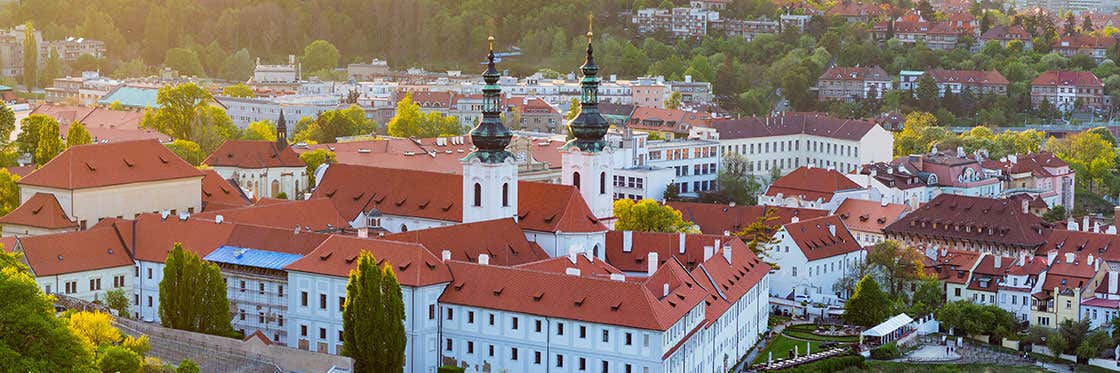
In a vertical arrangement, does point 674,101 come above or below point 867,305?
above

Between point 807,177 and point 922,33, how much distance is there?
67.3m

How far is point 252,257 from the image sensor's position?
5500 centimetres

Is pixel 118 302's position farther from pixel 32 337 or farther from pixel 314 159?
pixel 314 159

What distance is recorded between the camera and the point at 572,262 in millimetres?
52656

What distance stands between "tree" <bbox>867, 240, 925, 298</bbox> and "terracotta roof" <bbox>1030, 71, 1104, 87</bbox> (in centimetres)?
6426

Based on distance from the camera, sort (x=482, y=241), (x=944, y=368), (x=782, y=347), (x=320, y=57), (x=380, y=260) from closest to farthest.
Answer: (x=380, y=260) < (x=482, y=241) < (x=782, y=347) < (x=944, y=368) < (x=320, y=57)

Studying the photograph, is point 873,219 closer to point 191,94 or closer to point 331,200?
point 331,200

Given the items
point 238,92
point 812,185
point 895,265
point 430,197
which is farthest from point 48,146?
point 238,92

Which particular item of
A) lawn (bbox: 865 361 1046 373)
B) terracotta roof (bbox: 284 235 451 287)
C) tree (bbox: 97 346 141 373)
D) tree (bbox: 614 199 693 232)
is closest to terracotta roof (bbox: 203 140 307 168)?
tree (bbox: 614 199 693 232)

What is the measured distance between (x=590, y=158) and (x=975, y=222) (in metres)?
19.5

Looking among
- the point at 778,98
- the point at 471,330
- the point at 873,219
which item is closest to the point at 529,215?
the point at 471,330

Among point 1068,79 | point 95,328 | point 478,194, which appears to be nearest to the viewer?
point 95,328

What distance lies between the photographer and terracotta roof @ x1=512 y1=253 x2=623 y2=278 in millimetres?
52219

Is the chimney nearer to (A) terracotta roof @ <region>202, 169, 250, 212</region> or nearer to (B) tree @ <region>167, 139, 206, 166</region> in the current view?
(A) terracotta roof @ <region>202, 169, 250, 212</region>
